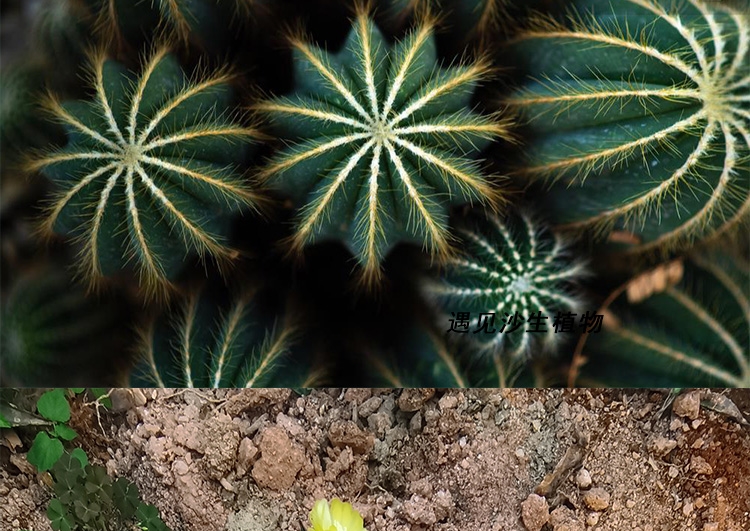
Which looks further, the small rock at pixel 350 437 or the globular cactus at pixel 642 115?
the small rock at pixel 350 437

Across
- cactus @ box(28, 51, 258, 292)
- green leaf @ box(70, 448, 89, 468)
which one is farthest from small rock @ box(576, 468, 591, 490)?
green leaf @ box(70, 448, 89, 468)

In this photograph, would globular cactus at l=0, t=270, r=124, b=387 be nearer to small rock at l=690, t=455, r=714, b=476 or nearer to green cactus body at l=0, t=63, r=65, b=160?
green cactus body at l=0, t=63, r=65, b=160

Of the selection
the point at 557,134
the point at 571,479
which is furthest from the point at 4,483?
the point at 557,134

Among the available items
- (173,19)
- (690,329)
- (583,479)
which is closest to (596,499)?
(583,479)

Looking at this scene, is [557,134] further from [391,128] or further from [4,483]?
[4,483]

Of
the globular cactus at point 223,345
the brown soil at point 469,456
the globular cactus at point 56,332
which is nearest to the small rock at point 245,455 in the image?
the brown soil at point 469,456

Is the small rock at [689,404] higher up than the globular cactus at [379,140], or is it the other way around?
the globular cactus at [379,140]

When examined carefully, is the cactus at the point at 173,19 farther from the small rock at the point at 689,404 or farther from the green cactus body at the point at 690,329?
the small rock at the point at 689,404
